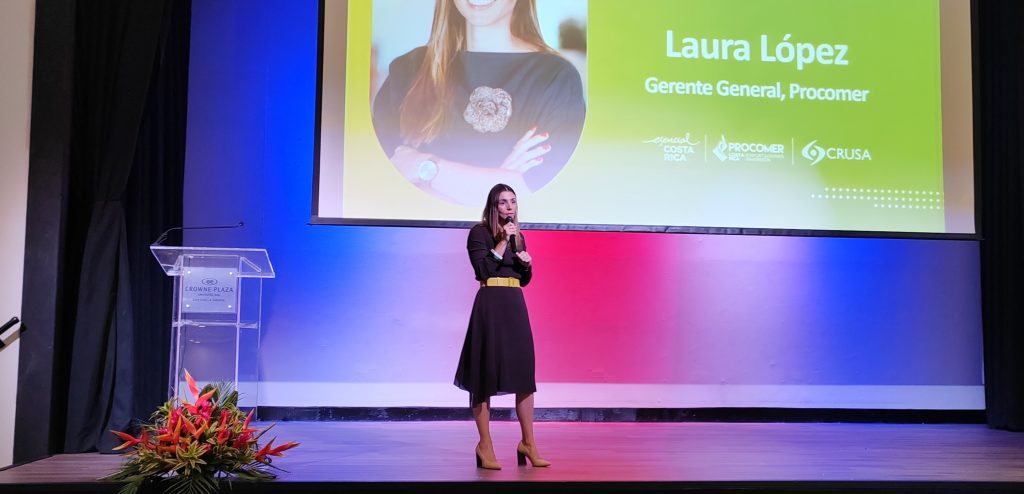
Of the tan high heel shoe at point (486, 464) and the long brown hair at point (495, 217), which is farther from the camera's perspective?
the long brown hair at point (495, 217)

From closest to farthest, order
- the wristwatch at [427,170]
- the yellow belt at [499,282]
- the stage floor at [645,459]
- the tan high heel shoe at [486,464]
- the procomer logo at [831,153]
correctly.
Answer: the stage floor at [645,459], the tan high heel shoe at [486,464], the yellow belt at [499,282], the wristwatch at [427,170], the procomer logo at [831,153]

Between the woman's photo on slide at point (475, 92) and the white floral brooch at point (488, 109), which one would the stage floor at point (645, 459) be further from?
the white floral brooch at point (488, 109)

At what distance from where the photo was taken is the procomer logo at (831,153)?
17.6ft

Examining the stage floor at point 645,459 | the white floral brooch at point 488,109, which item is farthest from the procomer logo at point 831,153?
the white floral brooch at point 488,109

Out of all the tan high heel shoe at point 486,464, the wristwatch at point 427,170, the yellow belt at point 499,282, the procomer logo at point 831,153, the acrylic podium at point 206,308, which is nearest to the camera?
the tan high heel shoe at point 486,464

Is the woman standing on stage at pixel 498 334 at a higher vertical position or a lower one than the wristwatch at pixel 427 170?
lower

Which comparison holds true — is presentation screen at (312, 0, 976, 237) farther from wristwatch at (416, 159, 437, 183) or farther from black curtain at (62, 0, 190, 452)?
black curtain at (62, 0, 190, 452)

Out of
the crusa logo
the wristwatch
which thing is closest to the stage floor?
the wristwatch

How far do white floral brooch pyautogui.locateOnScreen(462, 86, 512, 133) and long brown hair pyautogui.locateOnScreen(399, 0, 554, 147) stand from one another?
152mm

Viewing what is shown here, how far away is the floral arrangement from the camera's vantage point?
3.05 meters

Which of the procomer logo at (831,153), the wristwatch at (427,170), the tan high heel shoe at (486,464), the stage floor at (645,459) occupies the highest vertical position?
the procomer logo at (831,153)

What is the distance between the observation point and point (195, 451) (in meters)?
3.05

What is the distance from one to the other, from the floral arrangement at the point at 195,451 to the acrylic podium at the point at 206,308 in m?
1.02

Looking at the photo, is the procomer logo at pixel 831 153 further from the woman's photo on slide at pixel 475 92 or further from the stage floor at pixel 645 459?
the stage floor at pixel 645 459
